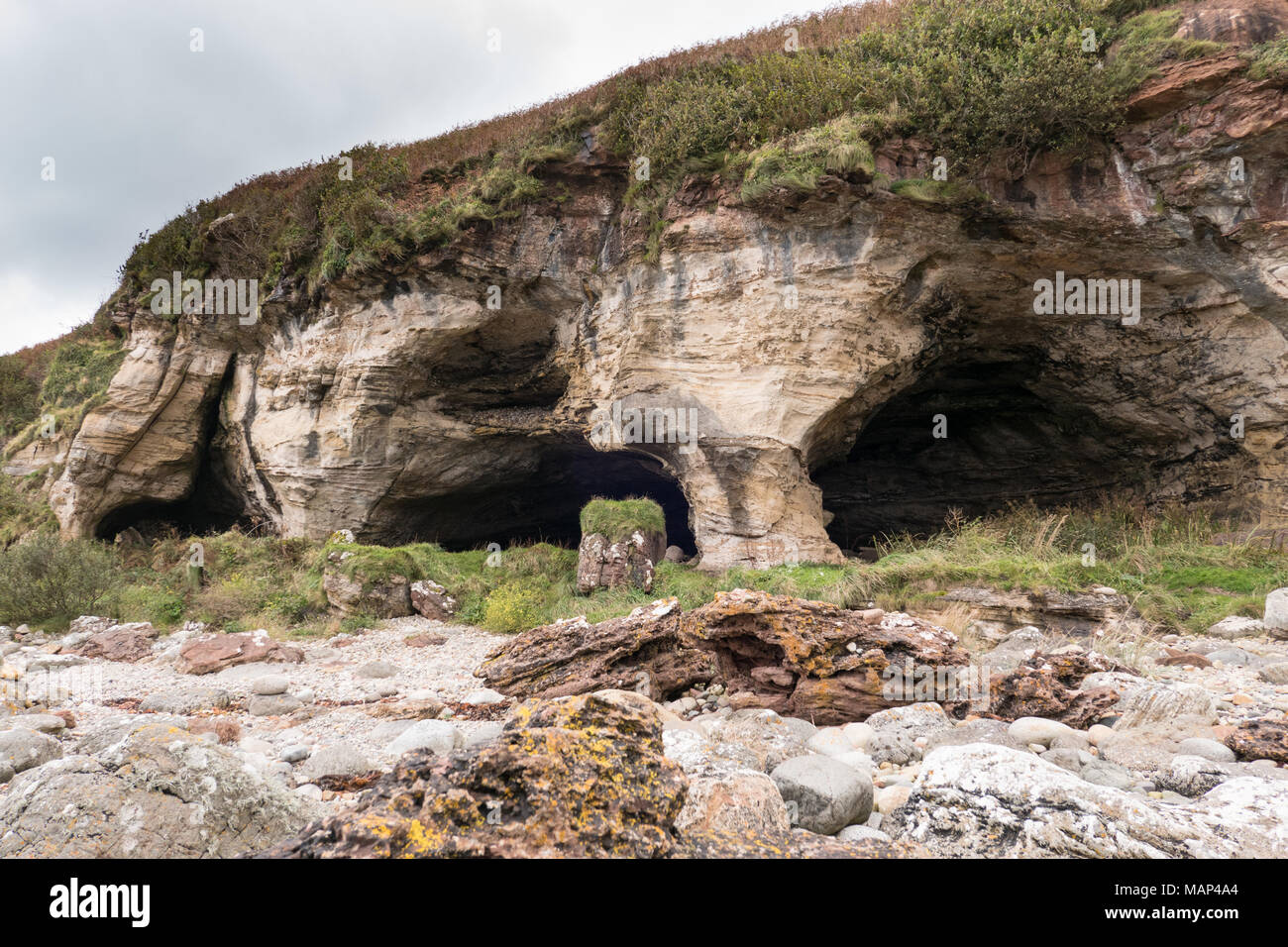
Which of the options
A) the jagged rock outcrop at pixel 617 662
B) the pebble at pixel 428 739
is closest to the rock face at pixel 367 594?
the jagged rock outcrop at pixel 617 662

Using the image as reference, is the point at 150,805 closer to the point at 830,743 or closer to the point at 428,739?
the point at 428,739

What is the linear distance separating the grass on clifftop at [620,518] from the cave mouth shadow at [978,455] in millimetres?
3819

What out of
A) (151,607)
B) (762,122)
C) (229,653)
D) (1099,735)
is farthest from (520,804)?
(151,607)

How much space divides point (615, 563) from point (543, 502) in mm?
7701

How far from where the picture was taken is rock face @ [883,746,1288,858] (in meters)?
2.02

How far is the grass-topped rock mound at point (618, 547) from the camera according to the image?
1052 centimetres

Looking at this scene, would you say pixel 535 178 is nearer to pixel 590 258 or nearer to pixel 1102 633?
pixel 590 258

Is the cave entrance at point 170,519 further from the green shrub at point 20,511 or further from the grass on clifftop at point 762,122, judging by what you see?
the grass on clifftop at point 762,122

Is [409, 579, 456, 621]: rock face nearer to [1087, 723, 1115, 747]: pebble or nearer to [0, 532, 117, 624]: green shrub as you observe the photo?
[0, 532, 117, 624]: green shrub

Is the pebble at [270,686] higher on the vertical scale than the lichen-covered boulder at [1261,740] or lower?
lower

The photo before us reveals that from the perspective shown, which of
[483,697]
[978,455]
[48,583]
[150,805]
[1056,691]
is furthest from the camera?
[978,455]

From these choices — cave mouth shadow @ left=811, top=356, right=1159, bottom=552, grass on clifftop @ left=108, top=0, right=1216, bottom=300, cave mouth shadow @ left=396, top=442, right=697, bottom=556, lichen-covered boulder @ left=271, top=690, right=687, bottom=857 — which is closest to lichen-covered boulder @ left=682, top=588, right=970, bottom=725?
lichen-covered boulder @ left=271, top=690, right=687, bottom=857

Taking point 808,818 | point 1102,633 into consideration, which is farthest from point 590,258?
point 808,818

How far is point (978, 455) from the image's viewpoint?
13.8 m
